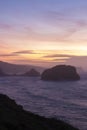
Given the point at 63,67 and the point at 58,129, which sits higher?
the point at 63,67

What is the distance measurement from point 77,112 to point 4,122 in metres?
26.6

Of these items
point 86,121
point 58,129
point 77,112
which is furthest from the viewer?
point 77,112

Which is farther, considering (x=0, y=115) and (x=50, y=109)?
(x=50, y=109)

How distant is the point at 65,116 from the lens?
139 feet

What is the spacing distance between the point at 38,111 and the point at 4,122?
1017 inches

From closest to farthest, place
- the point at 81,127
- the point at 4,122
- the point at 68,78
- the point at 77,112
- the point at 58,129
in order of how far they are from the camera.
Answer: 1. the point at 4,122
2. the point at 58,129
3. the point at 81,127
4. the point at 77,112
5. the point at 68,78

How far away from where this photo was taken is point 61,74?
193375mm

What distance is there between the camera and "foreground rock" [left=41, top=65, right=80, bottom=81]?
188 meters

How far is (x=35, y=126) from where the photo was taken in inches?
910

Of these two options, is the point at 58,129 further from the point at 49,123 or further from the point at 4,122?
the point at 4,122

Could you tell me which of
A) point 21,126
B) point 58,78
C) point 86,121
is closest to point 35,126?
point 21,126

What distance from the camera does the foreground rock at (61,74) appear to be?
188 metres

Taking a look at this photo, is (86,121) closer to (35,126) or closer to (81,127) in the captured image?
(81,127)

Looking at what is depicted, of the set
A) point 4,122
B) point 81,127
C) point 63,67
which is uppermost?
point 63,67
